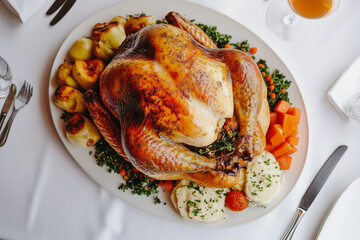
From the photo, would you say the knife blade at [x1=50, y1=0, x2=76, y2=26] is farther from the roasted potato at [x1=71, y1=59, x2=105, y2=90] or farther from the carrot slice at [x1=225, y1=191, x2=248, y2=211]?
the carrot slice at [x1=225, y1=191, x2=248, y2=211]

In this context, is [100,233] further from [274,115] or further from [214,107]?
[274,115]

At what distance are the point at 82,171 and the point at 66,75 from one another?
0.57m

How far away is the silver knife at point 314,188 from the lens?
5.97 ft

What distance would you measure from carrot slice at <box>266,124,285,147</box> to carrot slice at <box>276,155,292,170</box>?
0.08 m

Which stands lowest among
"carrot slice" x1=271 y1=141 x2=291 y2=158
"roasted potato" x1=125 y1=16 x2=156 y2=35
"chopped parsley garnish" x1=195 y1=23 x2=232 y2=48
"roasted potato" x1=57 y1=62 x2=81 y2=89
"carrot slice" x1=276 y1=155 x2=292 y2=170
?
"roasted potato" x1=57 y1=62 x2=81 y2=89

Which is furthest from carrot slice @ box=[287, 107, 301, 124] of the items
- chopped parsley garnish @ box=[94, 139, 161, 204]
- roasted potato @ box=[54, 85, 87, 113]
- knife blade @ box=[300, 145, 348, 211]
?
roasted potato @ box=[54, 85, 87, 113]

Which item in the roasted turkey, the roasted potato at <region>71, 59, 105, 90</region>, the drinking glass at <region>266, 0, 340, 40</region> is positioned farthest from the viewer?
the drinking glass at <region>266, 0, 340, 40</region>

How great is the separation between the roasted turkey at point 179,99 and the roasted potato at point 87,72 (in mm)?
223

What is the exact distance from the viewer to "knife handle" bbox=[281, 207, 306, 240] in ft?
5.97

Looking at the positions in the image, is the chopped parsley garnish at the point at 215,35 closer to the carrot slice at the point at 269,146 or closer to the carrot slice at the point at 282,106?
the carrot slice at the point at 282,106

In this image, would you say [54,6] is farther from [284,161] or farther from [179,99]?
[284,161]

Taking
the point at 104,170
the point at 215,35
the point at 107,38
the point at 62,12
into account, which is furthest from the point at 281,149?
the point at 62,12

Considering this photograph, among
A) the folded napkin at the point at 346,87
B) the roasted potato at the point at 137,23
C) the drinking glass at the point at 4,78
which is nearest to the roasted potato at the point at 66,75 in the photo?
the drinking glass at the point at 4,78

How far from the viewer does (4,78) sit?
1.69 metres
